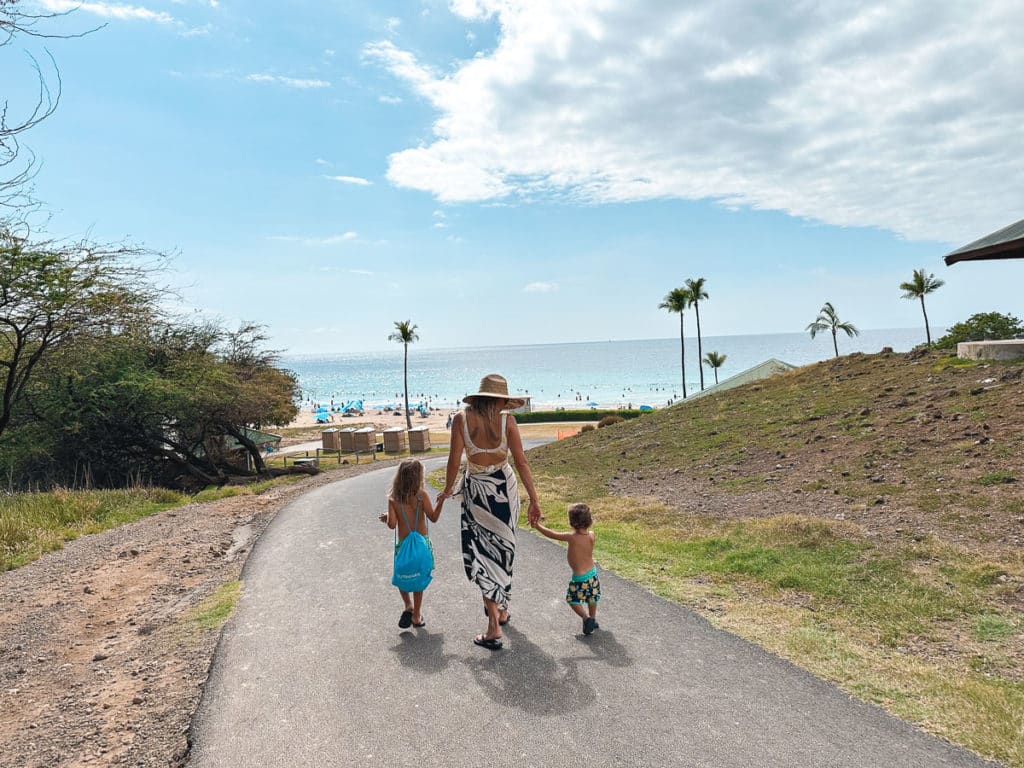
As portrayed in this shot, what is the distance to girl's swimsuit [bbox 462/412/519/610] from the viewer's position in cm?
507

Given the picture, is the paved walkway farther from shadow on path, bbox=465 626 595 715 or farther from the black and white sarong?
the black and white sarong

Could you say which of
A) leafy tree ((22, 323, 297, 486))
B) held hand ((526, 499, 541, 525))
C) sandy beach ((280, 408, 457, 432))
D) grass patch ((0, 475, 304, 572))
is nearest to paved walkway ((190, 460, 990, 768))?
held hand ((526, 499, 541, 525))

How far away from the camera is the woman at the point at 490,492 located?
5.07m

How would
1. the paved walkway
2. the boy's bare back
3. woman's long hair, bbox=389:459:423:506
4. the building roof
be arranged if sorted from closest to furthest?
the paved walkway
the boy's bare back
woman's long hair, bbox=389:459:423:506
the building roof

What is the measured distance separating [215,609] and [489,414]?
3.81 m

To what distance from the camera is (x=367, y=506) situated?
13336 millimetres

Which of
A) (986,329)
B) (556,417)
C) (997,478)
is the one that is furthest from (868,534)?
(556,417)

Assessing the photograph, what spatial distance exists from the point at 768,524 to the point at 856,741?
509cm

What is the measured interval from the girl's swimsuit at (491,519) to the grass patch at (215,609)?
2775 millimetres

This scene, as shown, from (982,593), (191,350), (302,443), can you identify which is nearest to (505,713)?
(982,593)

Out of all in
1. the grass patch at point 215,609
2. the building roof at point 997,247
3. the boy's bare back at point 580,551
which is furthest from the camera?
the building roof at point 997,247

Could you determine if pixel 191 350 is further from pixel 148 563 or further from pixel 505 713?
pixel 505 713

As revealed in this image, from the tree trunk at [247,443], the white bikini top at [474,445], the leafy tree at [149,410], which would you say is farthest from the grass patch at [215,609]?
the tree trunk at [247,443]

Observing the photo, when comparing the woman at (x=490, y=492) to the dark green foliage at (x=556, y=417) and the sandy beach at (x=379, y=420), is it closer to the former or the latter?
the dark green foliage at (x=556, y=417)
